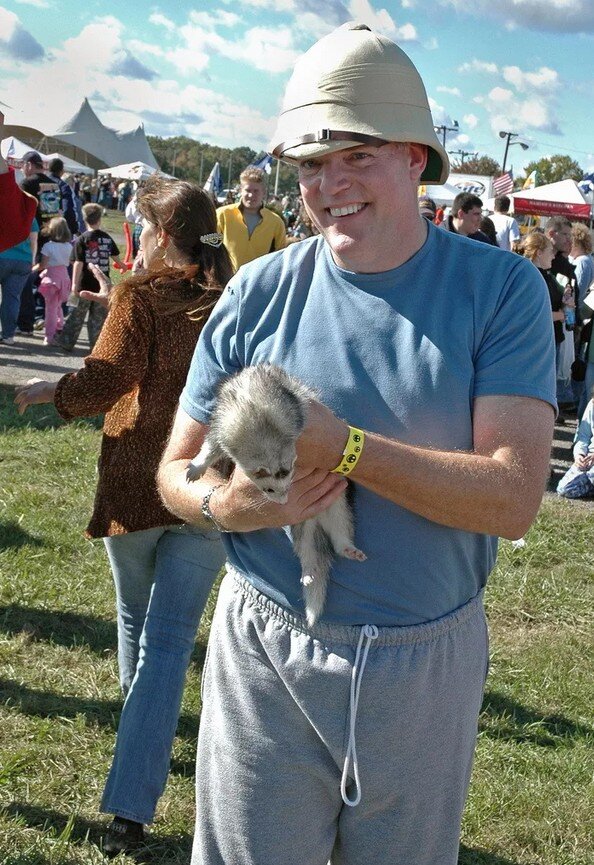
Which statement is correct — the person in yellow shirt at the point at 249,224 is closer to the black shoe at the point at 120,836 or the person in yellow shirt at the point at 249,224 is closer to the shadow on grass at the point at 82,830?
the shadow on grass at the point at 82,830

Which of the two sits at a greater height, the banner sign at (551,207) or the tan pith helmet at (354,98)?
the banner sign at (551,207)

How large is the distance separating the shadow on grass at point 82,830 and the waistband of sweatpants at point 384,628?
1923mm

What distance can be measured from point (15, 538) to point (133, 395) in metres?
3.10

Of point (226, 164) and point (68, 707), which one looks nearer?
point (68, 707)

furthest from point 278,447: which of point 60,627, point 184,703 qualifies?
point 60,627

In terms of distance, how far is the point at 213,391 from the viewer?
7.27ft

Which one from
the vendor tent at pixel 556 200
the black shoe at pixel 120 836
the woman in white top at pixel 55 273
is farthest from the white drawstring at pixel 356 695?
the vendor tent at pixel 556 200

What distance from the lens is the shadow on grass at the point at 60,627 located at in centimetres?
520

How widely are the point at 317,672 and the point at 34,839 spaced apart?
213 centimetres

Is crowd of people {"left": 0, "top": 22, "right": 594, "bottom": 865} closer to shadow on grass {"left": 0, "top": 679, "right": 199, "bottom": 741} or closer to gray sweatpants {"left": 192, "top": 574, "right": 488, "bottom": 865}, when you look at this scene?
gray sweatpants {"left": 192, "top": 574, "right": 488, "bottom": 865}

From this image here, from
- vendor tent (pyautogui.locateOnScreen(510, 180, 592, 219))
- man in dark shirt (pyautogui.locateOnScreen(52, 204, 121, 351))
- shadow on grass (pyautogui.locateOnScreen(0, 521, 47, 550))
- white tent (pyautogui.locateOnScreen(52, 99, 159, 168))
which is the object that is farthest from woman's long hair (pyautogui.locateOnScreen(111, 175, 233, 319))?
white tent (pyautogui.locateOnScreen(52, 99, 159, 168))

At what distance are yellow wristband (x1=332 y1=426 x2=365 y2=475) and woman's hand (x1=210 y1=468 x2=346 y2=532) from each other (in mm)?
114

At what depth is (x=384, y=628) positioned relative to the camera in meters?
1.98

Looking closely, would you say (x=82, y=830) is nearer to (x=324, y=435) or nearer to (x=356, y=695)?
(x=356, y=695)
